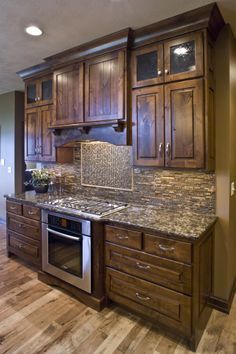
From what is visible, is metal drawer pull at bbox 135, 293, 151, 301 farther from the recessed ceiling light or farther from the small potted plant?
the recessed ceiling light


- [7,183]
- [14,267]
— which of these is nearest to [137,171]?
[14,267]

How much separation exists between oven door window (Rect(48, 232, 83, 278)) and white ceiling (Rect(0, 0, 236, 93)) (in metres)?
1.99

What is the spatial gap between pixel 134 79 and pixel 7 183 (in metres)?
3.60

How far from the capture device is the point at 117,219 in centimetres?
216

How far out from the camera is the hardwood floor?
184 centimetres

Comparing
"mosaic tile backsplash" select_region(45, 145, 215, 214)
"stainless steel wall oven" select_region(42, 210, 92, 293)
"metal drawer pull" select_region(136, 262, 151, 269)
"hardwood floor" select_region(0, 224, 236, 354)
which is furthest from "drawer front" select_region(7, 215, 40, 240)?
"metal drawer pull" select_region(136, 262, 151, 269)

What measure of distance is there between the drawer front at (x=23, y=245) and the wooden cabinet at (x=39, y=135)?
3.59 ft

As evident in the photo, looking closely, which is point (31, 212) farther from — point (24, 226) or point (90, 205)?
point (90, 205)

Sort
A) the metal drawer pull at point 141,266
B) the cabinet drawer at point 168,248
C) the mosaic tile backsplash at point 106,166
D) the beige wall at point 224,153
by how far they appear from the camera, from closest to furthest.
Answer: the cabinet drawer at point 168,248
the metal drawer pull at point 141,266
the beige wall at point 224,153
the mosaic tile backsplash at point 106,166

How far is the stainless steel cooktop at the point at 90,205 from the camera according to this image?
235 cm

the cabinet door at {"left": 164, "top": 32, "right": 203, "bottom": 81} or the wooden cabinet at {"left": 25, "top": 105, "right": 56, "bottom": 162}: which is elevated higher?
the cabinet door at {"left": 164, "top": 32, "right": 203, "bottom": 81}

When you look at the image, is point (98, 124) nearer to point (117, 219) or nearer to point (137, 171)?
point (137, 171)

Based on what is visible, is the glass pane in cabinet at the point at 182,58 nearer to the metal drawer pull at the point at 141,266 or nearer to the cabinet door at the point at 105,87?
the cabinet door at the point at 105,87

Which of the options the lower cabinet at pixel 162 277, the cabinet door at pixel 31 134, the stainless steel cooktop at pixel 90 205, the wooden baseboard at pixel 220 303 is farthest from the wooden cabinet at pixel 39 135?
the wooden baseboard at pixel 220 303
